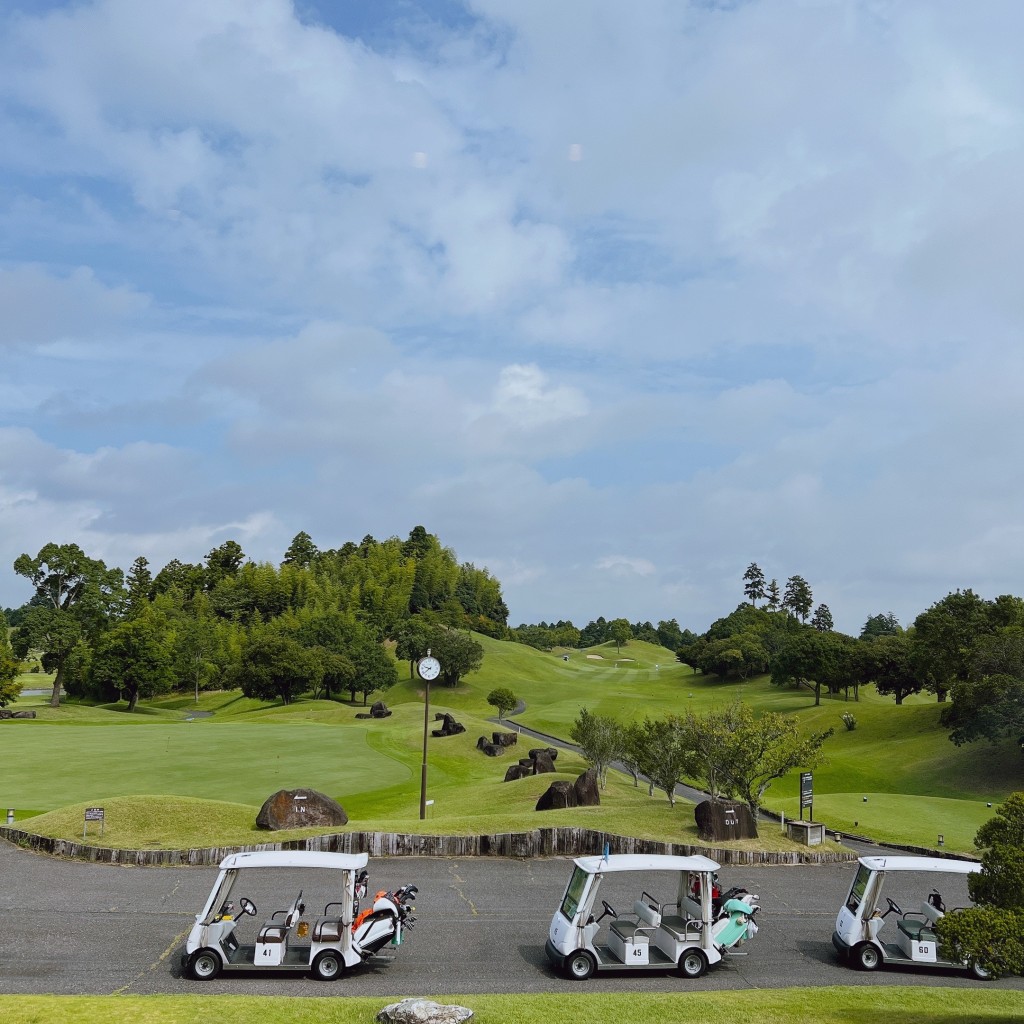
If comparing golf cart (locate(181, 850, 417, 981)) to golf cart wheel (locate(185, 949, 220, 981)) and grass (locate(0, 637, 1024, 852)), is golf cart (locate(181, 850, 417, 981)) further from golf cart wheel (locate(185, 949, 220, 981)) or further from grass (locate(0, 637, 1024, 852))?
grass (locate(0, 637, 1024, 852))

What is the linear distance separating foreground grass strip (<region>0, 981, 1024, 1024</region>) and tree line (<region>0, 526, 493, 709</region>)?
290ft

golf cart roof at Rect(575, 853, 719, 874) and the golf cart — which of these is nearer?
the golf cart

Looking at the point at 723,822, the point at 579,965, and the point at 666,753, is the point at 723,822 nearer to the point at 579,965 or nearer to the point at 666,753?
the point at 666,753

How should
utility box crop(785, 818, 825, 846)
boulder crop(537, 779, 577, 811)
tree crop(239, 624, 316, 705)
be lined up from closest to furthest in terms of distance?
utility box crop(785, 818, 825, 846)
boulder crop(537, 779, 577, 811)
tree crop(239, 624, 316, 705)

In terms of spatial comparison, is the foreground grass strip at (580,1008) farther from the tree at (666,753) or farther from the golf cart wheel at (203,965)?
Result: the tree at (666,753)

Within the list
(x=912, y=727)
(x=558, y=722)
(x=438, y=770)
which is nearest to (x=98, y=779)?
(x=438, y=770)

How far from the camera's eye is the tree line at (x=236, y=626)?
352 feet

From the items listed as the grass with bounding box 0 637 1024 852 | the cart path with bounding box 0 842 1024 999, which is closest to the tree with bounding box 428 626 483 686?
the grass with bounding box 0 637 1024 852

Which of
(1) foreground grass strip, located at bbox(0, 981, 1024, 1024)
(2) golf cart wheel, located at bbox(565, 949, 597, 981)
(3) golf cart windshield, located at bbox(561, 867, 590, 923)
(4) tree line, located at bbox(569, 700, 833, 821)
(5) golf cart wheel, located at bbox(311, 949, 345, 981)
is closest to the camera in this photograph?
(1) foreground grass strip, located at bbox(0, 981, 1024, 1024)

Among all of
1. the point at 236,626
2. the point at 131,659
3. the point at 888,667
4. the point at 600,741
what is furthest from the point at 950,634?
the point at 236,626

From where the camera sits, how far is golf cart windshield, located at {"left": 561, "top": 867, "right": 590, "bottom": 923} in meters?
17.4

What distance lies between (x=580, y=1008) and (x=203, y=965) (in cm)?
724

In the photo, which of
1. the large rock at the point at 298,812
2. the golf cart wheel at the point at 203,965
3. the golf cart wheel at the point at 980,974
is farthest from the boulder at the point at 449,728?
the golf cart wheel at the point at 980,974

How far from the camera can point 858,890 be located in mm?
18812
